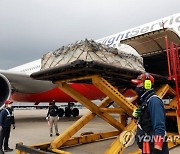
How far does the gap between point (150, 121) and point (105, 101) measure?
3324 mm

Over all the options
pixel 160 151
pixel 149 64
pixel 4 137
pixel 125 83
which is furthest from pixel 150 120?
pixel 149 64

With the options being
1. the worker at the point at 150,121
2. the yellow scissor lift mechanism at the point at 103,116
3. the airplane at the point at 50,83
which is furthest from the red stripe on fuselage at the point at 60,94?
the worker at the point at 150,121

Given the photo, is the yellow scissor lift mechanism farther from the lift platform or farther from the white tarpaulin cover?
the white tarpaulin cover

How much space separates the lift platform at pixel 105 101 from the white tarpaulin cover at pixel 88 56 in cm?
19

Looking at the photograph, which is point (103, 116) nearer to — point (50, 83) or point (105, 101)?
point (105, 101)

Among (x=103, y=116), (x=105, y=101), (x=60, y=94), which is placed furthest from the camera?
(x=60, y=94)

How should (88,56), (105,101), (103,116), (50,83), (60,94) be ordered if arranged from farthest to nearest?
(60,94), (50,83), (105,101), (103,116), (88,56)

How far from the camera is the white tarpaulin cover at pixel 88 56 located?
456cm

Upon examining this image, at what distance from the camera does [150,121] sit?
2.83 metres

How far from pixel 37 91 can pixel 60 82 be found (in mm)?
7332

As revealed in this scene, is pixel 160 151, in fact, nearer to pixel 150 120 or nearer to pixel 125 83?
pixel 150 120

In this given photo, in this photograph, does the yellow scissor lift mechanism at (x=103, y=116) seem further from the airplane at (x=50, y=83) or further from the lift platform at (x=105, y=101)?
the airplane at (x=50, y=83)

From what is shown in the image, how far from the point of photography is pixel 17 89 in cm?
1234

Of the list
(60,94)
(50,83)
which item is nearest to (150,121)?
(50,83)
